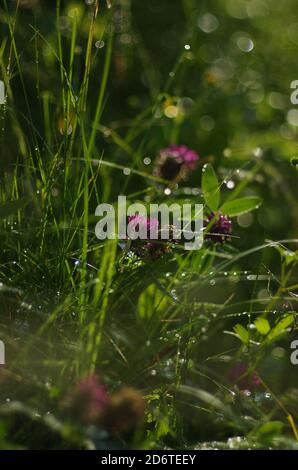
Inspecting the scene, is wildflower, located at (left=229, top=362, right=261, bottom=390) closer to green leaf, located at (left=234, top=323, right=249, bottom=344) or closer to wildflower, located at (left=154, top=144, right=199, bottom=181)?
green leaf, located at (left=234, top=323, right=249, bottom=344)

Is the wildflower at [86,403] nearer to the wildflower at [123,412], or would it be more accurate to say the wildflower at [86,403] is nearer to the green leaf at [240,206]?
the wildflower at [123,412]

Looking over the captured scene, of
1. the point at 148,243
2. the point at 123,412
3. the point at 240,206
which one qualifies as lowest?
the point at 123,412

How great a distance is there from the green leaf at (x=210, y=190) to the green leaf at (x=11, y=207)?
40 centimetres

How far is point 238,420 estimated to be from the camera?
1255mm

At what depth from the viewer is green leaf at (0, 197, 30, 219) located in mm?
1426

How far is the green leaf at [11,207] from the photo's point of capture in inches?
56.2

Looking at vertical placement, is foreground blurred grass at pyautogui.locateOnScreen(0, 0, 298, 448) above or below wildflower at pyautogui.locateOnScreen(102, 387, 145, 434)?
above

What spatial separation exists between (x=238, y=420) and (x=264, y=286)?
32.4 inches

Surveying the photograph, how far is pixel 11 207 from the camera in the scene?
1439 mm

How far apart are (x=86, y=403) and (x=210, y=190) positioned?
0.70 m

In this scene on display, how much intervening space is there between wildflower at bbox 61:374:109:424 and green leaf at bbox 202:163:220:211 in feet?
1.87

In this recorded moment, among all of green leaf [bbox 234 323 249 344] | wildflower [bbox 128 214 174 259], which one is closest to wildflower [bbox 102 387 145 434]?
green leaf [bbox 234 323 249 344]

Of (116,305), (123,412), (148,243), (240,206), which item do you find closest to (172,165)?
(240,206)

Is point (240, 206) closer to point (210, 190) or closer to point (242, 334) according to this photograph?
point (210, 190)
